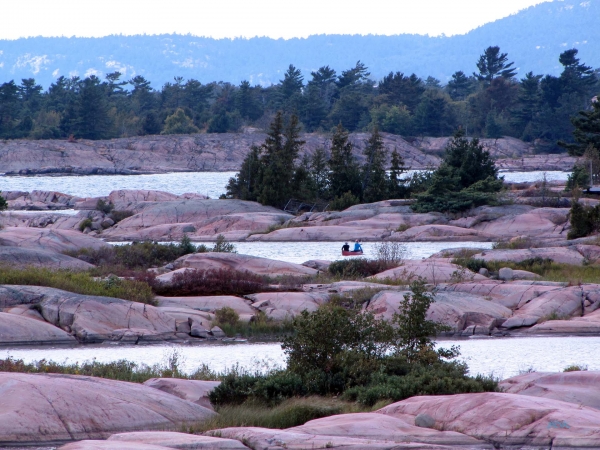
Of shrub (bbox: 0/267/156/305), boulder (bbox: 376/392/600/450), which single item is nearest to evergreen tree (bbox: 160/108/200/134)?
shrub (bbox: 0/267/156/305)

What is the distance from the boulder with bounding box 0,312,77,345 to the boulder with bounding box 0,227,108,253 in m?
12.8

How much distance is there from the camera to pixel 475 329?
2455 cm

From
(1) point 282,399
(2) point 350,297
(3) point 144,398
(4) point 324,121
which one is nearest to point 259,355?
(2) point 350,297

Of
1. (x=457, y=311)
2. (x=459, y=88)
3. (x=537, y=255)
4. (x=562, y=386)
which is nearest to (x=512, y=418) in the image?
(x=562, y=386)

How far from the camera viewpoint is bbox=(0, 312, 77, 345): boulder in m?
21.3

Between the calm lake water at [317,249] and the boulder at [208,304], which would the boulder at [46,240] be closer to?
the calm lake water at [317,249]

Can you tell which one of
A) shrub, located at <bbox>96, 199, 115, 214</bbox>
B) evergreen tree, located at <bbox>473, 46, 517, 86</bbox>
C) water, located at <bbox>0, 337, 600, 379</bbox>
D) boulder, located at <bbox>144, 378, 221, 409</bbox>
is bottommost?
shrub, located at <bbox>96, 199, 115, 214</bbox>

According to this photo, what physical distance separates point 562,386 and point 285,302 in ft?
44.5

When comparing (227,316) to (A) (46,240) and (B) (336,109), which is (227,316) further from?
(B) (336,109)

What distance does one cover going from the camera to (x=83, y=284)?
2573 centimetres

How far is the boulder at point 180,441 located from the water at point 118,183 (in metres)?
69.7

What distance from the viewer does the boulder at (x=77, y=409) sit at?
402 inches

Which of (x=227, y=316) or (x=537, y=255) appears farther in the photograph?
(x=537, y=255)

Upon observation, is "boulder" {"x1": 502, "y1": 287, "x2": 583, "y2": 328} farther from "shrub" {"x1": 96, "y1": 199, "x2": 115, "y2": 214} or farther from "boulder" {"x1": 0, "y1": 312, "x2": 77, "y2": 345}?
"shrub" {"x1": 96, "y1": 199, "x2": 115, "y2": 214}
